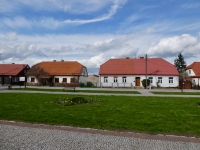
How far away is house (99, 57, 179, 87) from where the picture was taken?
1730 inches

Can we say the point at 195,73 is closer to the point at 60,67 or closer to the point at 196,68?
the point at 196,68

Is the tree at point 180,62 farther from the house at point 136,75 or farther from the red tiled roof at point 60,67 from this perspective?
the red tiled roof at point 60,67

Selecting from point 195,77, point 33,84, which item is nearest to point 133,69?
point 195,77

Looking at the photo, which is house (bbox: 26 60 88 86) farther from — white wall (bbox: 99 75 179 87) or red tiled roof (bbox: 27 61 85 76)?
white wall (bbox: 99 75 179 87)

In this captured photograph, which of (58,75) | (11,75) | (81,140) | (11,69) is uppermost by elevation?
(11,69)

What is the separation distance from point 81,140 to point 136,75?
3885cm

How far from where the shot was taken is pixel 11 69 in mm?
54562

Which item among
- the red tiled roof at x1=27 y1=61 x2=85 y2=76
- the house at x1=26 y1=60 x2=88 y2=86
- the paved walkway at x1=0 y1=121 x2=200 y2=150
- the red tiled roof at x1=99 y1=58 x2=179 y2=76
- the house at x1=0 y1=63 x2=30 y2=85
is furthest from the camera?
the house at x1=0 y1=63 x2=30 y2=85

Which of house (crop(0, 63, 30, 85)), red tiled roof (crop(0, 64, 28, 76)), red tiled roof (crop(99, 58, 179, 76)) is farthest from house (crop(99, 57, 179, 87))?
red tiled roof (crop(0, 64, 28, 76))

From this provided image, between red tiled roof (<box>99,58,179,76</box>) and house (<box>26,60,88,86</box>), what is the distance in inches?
238

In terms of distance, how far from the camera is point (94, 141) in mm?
6512

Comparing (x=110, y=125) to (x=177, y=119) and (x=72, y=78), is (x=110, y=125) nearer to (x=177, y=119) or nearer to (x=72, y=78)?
(x=177, y=119)

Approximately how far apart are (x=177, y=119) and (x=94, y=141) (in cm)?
494

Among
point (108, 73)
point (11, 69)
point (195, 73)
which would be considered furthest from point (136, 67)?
point (11, 69)
